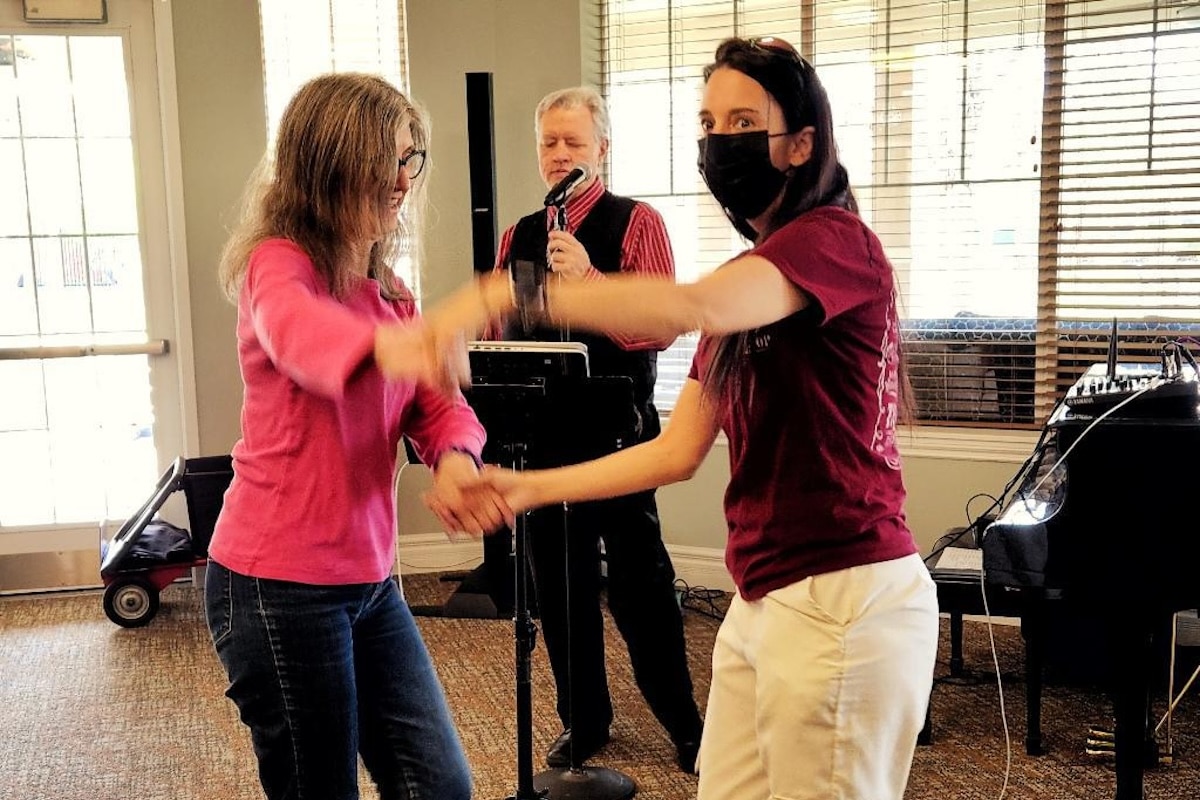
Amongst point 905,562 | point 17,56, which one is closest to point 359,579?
point 905,562

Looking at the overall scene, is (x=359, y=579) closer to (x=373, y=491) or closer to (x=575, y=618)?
(x=373, y=491)

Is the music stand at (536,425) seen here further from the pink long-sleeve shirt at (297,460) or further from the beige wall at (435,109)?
the beige wall at (435,109)

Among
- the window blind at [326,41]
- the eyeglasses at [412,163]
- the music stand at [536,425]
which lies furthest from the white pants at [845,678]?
the window blind at [326,41]

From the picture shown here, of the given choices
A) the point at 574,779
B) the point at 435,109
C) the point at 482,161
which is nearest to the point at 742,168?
the point at 574,779

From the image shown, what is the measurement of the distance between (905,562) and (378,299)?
2.65ft

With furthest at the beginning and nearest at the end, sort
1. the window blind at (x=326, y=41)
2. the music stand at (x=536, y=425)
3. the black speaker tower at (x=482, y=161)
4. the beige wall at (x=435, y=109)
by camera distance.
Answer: the window blind at (x=326, y=41) < the beige wall at (x=435, y=109) < the black speaker tower at (x=482, y=161) < the music stand at (x=536, y=425)

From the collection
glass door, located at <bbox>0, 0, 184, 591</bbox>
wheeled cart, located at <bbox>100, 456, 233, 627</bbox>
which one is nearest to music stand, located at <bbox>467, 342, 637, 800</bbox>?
wheeled cart, located at <bbox>100, 456, 233, 627</bbox>

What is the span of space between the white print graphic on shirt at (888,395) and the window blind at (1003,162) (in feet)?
8.18

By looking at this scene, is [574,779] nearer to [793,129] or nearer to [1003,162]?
[793,129]

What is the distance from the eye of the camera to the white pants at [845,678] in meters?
1.34

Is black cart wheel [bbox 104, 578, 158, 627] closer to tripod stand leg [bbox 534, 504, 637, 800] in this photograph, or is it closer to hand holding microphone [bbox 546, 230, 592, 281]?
tripod stand leg [bbox 534, 504, 637, 800]

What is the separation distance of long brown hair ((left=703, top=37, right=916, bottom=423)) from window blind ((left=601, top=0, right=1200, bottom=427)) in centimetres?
252

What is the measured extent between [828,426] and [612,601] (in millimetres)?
1574

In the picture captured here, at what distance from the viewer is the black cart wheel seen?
4.04 metres
